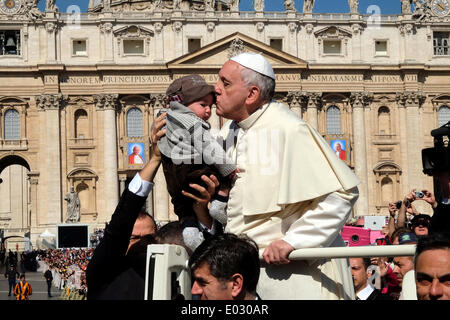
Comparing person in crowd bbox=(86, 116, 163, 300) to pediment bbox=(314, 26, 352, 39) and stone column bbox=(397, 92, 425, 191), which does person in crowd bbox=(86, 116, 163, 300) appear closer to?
pediment bbox=(314, 26, 352, 39)

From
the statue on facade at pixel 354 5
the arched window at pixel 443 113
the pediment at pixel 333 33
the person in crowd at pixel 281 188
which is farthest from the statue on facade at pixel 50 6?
the person in crowd at pixel 281 188

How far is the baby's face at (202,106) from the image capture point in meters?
4.86

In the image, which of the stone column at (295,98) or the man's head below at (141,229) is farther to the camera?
the stone column at (295,98)

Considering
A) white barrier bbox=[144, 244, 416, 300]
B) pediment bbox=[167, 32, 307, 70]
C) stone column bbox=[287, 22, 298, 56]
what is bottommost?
white barrier bbox=[144, 244, 416, 300]

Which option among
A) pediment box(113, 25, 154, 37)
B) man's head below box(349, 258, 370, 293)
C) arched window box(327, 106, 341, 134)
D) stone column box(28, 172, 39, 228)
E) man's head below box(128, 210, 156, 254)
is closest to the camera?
man's head below box(128, 210, 156, 254)

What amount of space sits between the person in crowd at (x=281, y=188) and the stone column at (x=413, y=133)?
48.5 metres

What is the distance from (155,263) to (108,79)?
47658mm

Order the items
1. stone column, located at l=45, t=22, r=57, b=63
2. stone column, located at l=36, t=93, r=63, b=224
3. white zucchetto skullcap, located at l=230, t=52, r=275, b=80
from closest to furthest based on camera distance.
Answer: white zucchetto skullcap, located at l=230, t=52, r=275, b=80 → stone column, located at l=36, t=93, r=63, b=224 → stone column, located at l=45, t=22, r=57, b=63

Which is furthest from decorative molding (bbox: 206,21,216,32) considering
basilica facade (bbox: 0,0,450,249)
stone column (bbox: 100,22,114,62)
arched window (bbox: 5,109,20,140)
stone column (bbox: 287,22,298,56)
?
arched window (bbox: 5,109,20,140)

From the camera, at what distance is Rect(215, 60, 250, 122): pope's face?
4.77m

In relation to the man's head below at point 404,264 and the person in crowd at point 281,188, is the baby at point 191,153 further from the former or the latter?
the man's head below at point 404,264

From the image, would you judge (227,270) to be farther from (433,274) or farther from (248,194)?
(248,194)

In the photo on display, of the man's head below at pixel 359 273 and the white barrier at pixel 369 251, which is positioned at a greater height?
the white barrier at pixel 369 251

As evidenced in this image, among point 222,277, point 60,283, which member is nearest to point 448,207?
point 222,277
